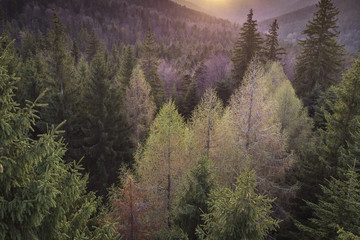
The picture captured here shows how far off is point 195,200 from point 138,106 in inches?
595

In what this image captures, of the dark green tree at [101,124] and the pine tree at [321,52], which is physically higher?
the pine tree at [321,52]

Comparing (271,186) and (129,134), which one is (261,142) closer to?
(271,186)

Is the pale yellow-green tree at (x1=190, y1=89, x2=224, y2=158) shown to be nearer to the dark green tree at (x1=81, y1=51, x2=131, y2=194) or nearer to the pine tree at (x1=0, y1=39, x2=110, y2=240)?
the dark green tree at (x1=81, y1=51, x2=131, y2=194)

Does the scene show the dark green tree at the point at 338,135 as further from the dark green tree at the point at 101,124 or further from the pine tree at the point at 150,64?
the pine tree at the point at 150,64

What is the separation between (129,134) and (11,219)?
17230 millimetres

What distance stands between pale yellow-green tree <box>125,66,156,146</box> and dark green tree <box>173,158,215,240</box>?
13.7m

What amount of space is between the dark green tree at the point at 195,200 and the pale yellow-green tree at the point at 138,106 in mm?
13675

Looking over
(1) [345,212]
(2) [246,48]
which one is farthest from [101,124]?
(2) [246,48]

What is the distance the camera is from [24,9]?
4803 inches

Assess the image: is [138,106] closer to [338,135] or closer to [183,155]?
[183,155]

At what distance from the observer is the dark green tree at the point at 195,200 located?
9.03 meters

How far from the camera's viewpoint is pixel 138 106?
22.7 m

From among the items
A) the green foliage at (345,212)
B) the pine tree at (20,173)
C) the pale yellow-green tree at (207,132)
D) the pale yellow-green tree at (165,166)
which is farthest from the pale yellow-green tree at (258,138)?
the pine tree at (20,173)

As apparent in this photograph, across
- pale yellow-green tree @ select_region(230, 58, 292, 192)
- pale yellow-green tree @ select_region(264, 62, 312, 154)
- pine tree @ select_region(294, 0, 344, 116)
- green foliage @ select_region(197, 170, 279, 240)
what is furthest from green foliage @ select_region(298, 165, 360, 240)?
pine tree @ select_region(294, 0, 344, 116)
